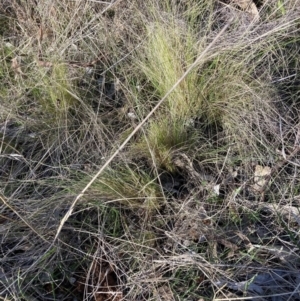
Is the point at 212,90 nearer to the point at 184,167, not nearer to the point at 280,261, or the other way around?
the point at 184,167

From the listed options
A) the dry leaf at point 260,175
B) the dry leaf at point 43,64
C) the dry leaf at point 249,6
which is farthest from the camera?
the dry leaf at point 249,6

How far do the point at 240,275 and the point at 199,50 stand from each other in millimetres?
807

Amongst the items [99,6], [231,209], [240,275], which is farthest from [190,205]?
[99,6]

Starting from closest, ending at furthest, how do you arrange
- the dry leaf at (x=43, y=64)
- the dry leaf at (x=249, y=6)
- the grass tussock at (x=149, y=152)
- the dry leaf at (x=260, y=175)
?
1. the grass tussock at (x=149, y=152)
2. the dry leaf at (x=260, y=175)
3. the dry leaf at (x=43, y=64)
4. the dry leaf at (x=249, y=6)

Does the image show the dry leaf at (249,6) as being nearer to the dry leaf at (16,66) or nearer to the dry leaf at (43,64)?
the dry leaf at (43,64)

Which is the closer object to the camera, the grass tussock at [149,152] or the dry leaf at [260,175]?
the grass tussock at [149,152]

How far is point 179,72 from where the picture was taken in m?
1.77

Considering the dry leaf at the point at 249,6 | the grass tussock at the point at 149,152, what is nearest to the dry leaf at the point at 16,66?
the grass tussock at the point at 149,152

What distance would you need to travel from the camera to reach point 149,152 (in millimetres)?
1666

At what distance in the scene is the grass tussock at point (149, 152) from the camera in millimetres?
1462

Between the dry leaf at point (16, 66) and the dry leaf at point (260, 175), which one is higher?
the dry leaf at point (16, 66)

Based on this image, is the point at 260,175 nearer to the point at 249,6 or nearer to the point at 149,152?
the point at 149,152

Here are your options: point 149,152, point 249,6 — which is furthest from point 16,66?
point 249,6

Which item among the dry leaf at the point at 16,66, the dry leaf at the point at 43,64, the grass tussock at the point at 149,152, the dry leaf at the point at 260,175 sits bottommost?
the dry leaf at the point at 260,175
